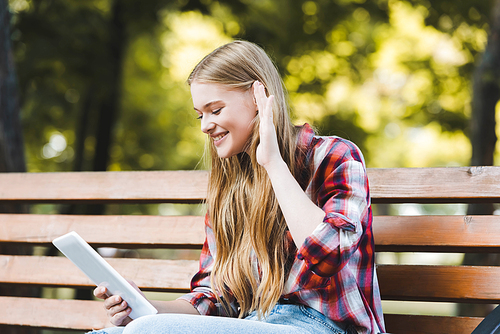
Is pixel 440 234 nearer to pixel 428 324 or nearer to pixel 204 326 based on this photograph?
pixel 428 324

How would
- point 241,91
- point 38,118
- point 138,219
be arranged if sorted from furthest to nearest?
1. point 38,118
2. point 138,219
3. point 241,91

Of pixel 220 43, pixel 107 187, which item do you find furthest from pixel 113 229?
pixel 220 43

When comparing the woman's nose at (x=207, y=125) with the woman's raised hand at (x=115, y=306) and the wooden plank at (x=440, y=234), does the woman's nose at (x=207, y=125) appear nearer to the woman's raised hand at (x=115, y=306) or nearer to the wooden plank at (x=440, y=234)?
the woman's raised hand at (x=115, y=306)

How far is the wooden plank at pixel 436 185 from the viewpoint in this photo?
7.60 feet

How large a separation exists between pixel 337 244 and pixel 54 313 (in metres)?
1.89

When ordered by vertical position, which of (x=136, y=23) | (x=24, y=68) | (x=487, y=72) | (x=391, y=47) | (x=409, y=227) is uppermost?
(x=391, y=47)

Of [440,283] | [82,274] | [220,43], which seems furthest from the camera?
[220,43]

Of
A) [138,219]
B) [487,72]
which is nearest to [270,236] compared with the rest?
[138,219]

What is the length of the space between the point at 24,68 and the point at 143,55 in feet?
11.3

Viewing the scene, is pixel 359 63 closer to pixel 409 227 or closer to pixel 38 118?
pixel 38 118

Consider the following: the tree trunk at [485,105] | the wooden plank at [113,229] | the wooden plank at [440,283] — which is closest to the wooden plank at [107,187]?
the wooden plank at [113,229]

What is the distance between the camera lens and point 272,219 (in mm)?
2035

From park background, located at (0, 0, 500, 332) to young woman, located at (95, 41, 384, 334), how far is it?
4.43 feet

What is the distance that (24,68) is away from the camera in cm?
565
